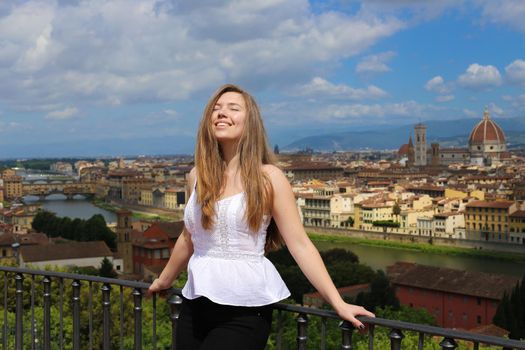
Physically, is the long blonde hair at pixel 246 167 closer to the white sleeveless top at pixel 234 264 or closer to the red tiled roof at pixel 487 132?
Answer: the white sleeveless top at pixel 234 264

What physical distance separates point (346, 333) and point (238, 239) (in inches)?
10.0

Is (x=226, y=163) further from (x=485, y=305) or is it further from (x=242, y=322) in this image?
(x=485, y=305)

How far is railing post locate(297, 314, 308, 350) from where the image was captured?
1358 millimetres

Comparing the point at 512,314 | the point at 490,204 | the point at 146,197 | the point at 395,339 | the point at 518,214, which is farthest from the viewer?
the point at 146,197

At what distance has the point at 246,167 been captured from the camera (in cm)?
129

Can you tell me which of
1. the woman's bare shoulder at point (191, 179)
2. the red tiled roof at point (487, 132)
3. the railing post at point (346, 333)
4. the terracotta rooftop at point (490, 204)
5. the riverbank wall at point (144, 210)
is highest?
the red tiled roof at point (487, 132)

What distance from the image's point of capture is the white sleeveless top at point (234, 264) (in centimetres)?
127

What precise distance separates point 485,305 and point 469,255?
11060mm

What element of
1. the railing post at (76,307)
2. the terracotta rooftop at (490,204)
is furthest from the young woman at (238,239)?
the terracotta rooftop at (490,204)

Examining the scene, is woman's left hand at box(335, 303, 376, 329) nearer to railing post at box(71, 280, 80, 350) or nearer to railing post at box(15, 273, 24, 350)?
railing post at box(71, 280, 80, 350)

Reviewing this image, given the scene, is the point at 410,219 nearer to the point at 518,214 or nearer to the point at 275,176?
the point at 518,214

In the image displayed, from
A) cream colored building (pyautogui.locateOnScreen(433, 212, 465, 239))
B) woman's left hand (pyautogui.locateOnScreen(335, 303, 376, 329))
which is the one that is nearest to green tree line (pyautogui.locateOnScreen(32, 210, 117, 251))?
cream colored building (pyautogui.locateOnScreen(433, 212, 465, 239))

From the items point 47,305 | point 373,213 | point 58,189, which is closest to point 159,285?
point 47,305

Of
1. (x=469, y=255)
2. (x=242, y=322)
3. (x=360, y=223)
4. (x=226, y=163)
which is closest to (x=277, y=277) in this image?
(x=242, y=322)
